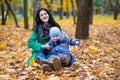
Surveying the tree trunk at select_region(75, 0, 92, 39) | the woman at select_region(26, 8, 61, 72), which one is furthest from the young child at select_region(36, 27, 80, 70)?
the tree trunk at select_region(75, 0, 92, 39)

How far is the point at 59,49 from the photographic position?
22.0 feet

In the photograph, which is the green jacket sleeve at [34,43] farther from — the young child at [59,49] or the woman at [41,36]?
the young child at [59,49]

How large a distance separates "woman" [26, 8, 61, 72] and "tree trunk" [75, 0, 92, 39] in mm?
4397

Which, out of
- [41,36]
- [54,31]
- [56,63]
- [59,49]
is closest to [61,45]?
[59,49]

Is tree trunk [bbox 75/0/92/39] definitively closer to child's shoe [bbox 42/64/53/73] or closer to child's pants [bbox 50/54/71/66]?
child's pants [bbox 50/54/71/66]

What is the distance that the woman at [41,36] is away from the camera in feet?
23.1

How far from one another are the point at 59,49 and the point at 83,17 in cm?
505

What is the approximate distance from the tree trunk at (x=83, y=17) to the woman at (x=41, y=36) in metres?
4.40

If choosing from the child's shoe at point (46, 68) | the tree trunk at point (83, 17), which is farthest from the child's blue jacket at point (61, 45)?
the tree trunk at point (83, 17)

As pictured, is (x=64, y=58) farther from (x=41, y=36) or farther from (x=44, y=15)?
(x=44, y=15)

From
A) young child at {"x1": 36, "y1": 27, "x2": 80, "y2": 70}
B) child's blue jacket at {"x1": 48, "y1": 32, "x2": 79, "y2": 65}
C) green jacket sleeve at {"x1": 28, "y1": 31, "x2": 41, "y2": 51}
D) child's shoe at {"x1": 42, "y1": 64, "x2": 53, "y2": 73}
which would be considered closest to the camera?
child's shoe at {"x1": 42, "y1": 64, "x2": 53, "y2": 73}

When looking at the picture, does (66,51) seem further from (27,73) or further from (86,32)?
(86,32)

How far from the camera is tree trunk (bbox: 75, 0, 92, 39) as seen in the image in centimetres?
1150

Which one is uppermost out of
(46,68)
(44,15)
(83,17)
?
(44,15)
